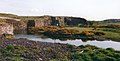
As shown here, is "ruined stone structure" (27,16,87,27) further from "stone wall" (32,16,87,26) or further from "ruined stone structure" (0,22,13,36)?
"ruined stone structure" (0,22,13,36)

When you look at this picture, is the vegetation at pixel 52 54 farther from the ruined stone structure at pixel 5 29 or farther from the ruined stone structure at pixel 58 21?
the ruined stone structure at pixel 58 21

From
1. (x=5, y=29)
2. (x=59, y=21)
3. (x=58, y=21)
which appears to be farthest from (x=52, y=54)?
(x=59, y=21)

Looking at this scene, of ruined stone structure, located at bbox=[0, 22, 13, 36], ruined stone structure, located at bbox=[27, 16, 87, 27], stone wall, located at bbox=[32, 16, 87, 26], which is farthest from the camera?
stone wall, located at bbox=[32, 16, 87, 26]

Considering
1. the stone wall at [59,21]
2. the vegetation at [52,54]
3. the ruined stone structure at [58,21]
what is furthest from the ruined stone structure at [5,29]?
the stone wall at [59,21]

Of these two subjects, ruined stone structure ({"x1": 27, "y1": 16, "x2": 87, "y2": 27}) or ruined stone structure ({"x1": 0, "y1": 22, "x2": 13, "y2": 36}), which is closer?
ruined stone structure ({"x1": 0, "y1": 22, "x2": 13, "y2": 36})

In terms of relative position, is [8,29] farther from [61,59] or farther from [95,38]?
[61,59]

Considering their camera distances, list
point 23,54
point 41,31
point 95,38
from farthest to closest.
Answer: point 41,31 < point 95,38 < point 23,54

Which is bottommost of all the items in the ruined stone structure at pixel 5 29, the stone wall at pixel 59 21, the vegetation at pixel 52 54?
the stone wall at pixel 59 21

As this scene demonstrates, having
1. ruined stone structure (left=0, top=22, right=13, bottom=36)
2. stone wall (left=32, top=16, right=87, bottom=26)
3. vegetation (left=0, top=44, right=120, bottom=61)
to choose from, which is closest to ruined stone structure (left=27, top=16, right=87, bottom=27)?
stone wall (left=32, top=16, right=87, bottom=26)

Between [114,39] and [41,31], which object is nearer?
[114,39]

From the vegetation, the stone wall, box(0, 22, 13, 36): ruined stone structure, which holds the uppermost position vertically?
the vegetation

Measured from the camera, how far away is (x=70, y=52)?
31000 mm

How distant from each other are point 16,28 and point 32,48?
159 ft

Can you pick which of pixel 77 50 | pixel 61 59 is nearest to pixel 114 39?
pixel 77 50
